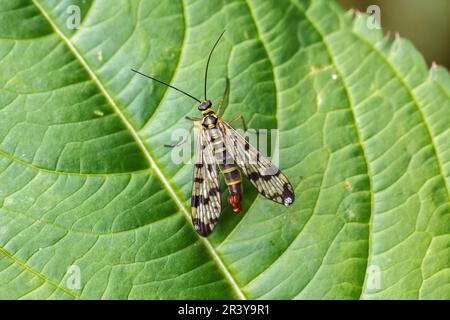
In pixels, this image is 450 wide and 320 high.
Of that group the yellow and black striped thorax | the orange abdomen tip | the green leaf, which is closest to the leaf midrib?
the green leaf

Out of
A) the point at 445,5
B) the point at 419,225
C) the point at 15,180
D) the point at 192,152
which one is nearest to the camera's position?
the point at 15,180

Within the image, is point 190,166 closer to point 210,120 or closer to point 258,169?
point 210,120

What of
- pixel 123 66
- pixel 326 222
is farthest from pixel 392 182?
pixel 123 66

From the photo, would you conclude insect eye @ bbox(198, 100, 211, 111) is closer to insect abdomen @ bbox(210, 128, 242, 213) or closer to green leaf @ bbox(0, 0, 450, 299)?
green leaf @ bbox(0, 0, 450, 299)

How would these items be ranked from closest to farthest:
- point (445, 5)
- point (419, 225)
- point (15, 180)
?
1. point (15, 180)
2. point (419, 225)
3. point (445, 5)

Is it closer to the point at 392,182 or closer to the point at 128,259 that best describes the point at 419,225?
the point at 392,182

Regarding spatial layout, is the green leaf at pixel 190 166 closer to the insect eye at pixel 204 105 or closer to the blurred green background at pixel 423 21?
the insect eye at pixel 204 105
